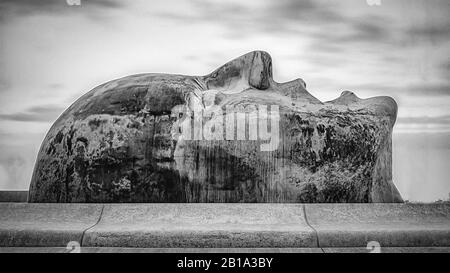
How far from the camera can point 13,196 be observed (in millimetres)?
7594

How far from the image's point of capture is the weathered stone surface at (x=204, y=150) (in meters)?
6.27

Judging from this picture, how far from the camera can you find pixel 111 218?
5.51 meters

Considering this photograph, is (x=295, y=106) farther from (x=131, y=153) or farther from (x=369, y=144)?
(x=131, y=153)

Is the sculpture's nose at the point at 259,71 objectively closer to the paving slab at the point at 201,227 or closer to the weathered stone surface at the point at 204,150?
the weathered stone surface at the point at 204,150

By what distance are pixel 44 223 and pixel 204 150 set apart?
1854 millimetres

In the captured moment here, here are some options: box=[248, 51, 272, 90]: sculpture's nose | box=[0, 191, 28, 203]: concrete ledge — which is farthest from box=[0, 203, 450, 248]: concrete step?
box=[248, 51, 272, 90]: sculpture's nose

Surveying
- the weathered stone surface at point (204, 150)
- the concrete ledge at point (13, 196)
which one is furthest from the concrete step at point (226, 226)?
the concrete ledge at point (13, 196)

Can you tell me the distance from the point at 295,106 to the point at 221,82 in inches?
47.9
